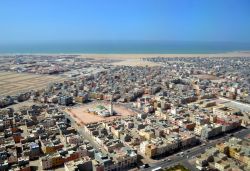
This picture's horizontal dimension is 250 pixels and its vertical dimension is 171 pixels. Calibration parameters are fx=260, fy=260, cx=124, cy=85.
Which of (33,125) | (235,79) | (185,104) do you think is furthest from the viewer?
(235,79)

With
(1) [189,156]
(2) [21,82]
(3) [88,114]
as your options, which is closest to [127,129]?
(3) [88,114]

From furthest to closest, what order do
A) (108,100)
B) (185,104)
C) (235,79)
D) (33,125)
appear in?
(235,79)
(108,100)
(185,104)
(33,125)

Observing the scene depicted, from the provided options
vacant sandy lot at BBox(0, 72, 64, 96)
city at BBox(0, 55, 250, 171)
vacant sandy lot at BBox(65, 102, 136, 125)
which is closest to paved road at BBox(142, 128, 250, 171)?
city at BBox(0, 55, 250, 171)

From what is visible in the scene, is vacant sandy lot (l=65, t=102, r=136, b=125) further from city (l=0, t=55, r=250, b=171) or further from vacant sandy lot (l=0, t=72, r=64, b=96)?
vacant sandy lot (l=0, t=72, r=64, b=96)

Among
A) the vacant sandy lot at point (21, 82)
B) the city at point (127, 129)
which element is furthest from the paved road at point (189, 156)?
the vacant sandy lot at point (21, 82)

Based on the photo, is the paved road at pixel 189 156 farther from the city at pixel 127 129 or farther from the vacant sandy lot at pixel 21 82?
the vacant sandy lot at pixel 21 82

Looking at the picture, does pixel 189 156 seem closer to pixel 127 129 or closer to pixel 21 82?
pixel 127 129

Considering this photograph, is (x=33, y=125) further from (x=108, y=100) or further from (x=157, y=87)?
(x=157, y=87)

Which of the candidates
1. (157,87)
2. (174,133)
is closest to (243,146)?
(174,133)
